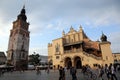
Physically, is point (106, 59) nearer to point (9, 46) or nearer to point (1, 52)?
point (9, 46)

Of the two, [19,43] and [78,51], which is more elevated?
[19,43]

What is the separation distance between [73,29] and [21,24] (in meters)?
26.4

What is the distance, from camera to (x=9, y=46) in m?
58.7

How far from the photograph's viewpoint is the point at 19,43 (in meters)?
56.0

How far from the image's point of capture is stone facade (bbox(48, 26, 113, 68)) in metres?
36.1

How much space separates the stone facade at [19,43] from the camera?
53194 mm

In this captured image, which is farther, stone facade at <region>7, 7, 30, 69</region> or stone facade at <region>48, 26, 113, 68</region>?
stone facade at <region>7, 7, 30, 69</region>

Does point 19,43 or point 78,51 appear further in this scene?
point 19,43

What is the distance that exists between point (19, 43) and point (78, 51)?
29301mm

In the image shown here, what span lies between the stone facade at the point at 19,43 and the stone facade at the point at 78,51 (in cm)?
1374

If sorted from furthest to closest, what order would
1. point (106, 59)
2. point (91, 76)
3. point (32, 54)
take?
point (32, 54) → point (106, 59) → point (91, 76)

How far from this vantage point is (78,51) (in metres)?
38.7

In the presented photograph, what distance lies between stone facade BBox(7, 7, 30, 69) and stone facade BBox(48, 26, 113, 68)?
13742 millimetres

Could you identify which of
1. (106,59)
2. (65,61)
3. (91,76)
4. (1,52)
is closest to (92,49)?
(106,59)
